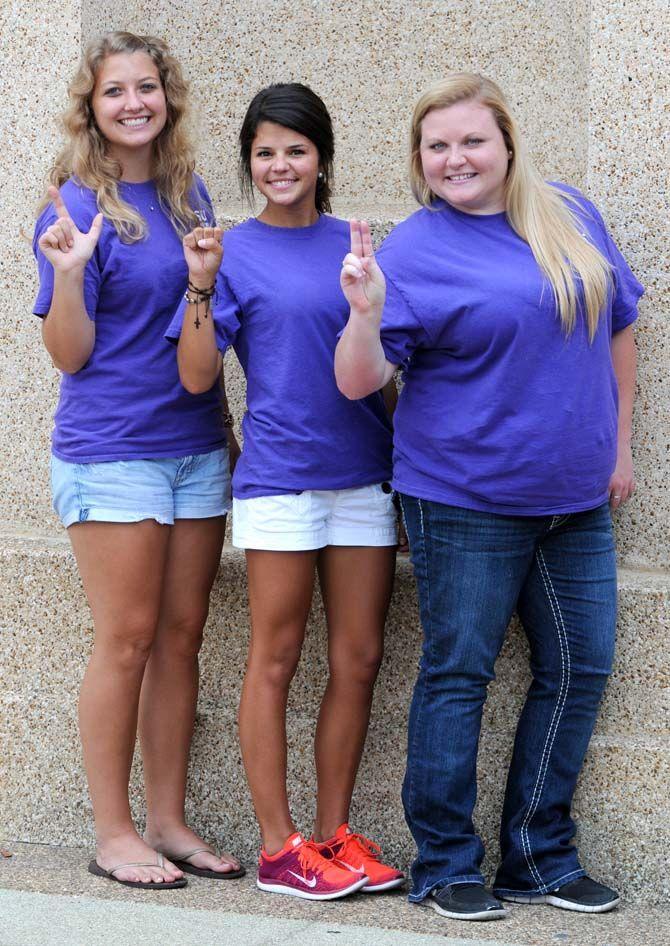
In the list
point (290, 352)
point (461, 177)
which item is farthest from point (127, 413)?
point (461, 177)

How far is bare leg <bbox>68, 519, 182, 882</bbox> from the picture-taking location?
3.32m

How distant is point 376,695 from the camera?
3.65 meters

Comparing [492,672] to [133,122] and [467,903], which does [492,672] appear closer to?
[467,903]

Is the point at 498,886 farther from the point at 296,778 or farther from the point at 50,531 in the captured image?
the point at 50,531

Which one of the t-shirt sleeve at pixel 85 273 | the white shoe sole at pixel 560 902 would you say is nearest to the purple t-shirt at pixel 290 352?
the t-shirt sleeve at pixel 85 273

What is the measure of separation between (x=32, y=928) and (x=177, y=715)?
2.23 feet

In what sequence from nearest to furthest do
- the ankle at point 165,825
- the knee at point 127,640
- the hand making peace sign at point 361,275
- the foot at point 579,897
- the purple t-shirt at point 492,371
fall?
the hand making peace sign at point 361,275 < the purple t-shirt at point 492,371 < the foot at point 579,897 < the knee at point 127,640 < the ankle at point 165,825

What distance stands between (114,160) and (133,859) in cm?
181

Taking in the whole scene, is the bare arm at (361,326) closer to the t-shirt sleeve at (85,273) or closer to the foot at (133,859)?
the t-shirt sleeve at (85,273)

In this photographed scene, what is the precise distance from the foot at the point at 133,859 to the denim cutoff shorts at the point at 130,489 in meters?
0.86

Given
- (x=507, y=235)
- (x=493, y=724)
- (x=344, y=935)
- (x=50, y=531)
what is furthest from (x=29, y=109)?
(x=344, y=935)

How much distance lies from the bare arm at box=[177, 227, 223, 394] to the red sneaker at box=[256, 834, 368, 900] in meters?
1.20

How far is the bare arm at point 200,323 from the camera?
9.97 ft

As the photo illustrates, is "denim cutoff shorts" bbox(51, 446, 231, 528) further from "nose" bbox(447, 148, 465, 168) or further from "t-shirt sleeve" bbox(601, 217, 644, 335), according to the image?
"t-shirt sleeve" bbox(601, 217, 644, 335)
